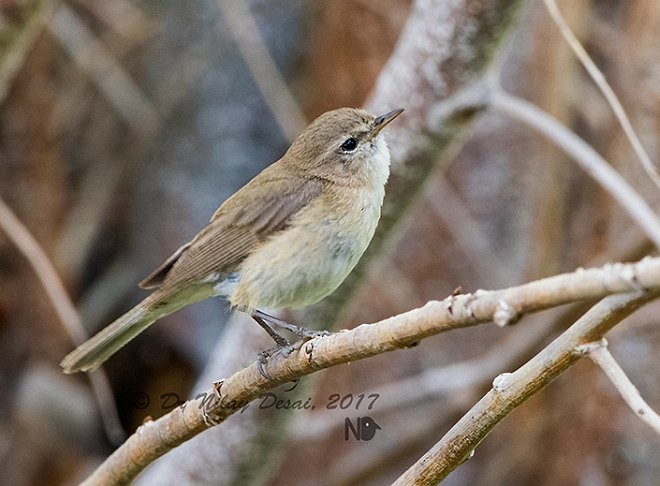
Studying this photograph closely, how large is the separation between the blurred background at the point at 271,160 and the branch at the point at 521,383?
2.02m

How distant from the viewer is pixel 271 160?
6109 millimetres

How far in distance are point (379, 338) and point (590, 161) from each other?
127 cm

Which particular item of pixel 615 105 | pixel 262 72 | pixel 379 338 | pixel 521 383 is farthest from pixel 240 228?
pixel 262 72

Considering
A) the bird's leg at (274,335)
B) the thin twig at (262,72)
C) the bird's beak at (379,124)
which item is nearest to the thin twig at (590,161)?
the bird's beak at (379,124)

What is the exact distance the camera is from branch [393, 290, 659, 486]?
1.58 m

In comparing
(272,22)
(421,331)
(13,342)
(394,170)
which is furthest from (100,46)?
(421,331)

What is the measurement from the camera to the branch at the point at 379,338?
1365 millimetres

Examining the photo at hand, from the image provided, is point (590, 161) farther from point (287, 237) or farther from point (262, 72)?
point (262, 72)

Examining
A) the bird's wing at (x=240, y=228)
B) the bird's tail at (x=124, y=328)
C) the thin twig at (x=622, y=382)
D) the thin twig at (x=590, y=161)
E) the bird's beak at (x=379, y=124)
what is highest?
the bird's beak at (x=379, y=124)

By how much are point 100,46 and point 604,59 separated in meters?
2.82

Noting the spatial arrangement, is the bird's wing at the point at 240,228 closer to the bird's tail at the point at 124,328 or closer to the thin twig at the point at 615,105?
the bird's tail at the point at 124,328

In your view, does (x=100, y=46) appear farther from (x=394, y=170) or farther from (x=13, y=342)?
(x=394, y=170)

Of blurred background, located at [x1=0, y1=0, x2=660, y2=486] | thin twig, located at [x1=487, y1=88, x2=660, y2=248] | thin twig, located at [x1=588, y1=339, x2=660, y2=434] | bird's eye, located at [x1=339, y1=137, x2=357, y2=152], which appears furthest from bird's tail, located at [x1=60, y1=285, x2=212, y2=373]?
thin twig, located at [x1=588, y1=339, x2=660, y2=434]

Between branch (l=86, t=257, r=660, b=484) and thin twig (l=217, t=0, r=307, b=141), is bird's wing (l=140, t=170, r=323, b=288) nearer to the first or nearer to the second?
branch (l=86, t=257, r=660, b=484)
